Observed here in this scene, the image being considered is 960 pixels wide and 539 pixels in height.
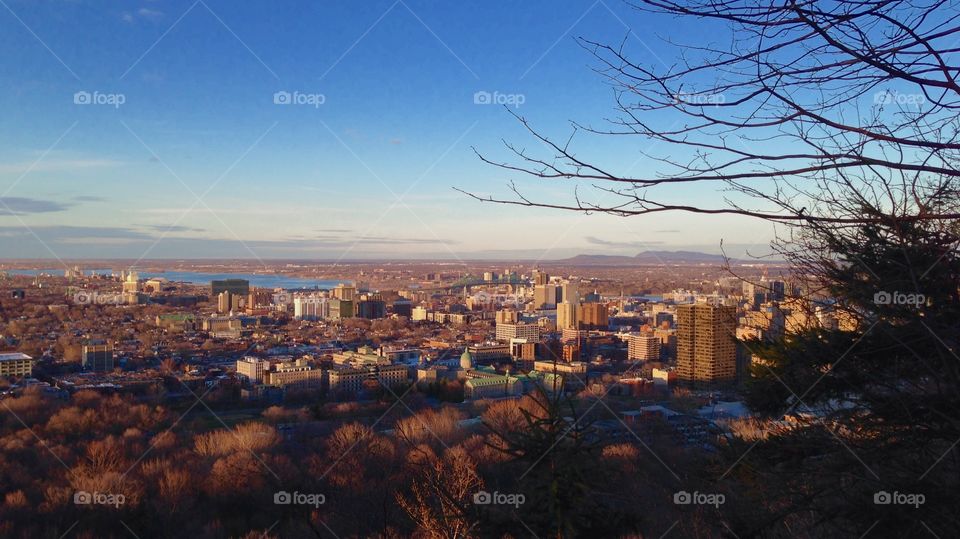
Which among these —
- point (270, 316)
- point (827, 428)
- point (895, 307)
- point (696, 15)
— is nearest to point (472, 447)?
point (827, 428)

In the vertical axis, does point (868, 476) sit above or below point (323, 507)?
above

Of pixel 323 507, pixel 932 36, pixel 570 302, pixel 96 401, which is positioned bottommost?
pixel 323 507

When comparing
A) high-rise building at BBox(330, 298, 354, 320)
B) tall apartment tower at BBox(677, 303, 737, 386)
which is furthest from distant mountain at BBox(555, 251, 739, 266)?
high-rise building at BBox(330, 298, 354, 320)

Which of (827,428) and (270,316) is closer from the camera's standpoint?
(827,428)

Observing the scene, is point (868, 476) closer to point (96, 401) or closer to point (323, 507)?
point (323, 507)

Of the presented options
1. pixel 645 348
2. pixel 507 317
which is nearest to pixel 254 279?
pixel 507 317

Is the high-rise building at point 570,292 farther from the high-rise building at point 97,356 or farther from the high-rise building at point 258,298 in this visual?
the high-rise building at point 97,356

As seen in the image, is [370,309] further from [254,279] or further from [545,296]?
[545,296]
